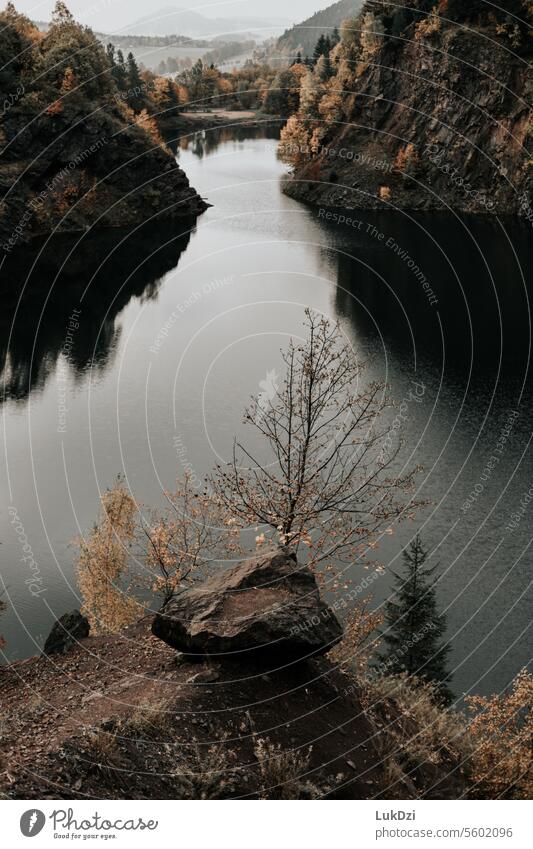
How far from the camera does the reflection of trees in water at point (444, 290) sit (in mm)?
93750

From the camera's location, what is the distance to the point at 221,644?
29047 mm

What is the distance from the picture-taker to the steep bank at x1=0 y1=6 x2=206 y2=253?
14638 centimetres

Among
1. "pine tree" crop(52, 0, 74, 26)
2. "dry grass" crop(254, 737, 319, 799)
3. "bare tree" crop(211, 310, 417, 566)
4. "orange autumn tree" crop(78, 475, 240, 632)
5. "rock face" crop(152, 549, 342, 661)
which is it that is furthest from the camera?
"pine tree" crop(52, 0, 74, 26)

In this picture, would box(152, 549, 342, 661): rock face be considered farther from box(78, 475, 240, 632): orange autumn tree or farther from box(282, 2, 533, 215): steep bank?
box(282, 2, 533, 215): steep bank

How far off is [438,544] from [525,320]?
5120 cm

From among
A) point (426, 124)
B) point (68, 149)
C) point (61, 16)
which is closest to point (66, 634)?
point (68, 149)

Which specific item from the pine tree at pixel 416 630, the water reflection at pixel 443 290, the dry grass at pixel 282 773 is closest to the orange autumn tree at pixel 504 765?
the dry grass at pixel 282 773

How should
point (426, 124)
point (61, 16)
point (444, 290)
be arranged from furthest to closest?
1. point (426, 124)
2. point (61, 16)
3. point (444, 290)

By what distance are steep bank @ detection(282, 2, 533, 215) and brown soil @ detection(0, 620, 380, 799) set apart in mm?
136864

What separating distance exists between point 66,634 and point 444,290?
8318 centimetres

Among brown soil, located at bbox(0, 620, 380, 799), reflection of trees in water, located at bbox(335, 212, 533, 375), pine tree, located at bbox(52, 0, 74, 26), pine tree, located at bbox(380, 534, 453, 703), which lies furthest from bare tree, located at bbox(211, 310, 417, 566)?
pine tree, located at bbox(52, 0, 74, 26)

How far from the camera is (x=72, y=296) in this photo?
4493 inches

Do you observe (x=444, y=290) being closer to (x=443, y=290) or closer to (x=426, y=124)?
(x=443, y=290)

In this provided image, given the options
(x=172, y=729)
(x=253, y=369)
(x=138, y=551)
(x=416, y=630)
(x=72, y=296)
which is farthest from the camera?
(x=72, y=296)
